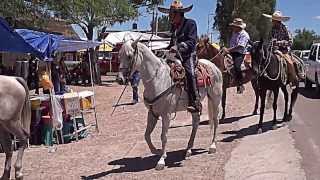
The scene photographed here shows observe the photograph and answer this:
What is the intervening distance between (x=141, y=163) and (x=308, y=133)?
4.23 metres

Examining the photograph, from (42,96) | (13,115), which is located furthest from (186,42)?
(42,96)

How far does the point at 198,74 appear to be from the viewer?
979 centimetres

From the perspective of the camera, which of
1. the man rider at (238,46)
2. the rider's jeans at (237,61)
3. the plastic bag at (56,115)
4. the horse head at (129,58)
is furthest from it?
the rider's jeans at (237,61)

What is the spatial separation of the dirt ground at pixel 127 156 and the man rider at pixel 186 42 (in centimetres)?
111

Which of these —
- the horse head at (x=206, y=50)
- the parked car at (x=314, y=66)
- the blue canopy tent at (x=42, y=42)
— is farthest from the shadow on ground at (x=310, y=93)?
the blue canopy tent at (x=42, y=42)

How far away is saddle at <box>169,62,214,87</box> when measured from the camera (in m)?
9.20

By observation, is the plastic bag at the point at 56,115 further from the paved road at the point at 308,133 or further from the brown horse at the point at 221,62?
the paved road at the point at 308,133

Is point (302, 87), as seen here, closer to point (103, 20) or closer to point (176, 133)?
point (103, 20)

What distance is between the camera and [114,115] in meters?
17.2

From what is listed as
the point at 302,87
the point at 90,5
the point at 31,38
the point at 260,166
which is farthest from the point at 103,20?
the point at 260,166

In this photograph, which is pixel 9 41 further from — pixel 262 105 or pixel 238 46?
pixel 262 105

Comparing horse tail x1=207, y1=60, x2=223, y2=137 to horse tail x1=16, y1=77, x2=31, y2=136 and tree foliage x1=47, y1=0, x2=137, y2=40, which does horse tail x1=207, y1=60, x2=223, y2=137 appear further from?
tree foliage x1=47, y1=0, x2=137, y2=40

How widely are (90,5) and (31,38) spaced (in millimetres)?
16247

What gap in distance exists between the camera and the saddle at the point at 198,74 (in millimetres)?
9195
